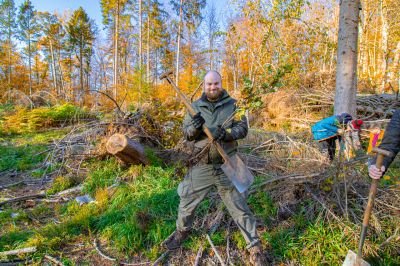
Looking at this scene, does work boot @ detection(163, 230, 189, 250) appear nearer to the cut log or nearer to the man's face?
the man's face

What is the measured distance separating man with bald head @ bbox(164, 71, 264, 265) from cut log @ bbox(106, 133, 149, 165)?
1.88 metres

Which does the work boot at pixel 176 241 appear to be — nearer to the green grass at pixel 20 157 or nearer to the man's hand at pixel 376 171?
the man's hand at pixel 376 171

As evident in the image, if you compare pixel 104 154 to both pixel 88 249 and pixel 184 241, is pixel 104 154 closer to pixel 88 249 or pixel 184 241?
pixel 88 249

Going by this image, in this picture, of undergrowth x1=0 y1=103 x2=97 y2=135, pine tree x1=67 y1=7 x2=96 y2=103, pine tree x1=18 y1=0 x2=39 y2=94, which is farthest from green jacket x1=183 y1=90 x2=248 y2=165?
pine tree x1=18 y1=0 x2=39 y2=94

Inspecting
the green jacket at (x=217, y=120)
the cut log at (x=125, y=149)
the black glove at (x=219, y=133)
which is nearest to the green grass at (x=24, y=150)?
the cut log at (x=125, y=149)

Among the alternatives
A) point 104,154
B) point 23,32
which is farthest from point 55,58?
point 104,154

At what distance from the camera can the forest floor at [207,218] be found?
103 inches

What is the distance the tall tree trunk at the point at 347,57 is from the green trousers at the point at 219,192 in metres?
3.28

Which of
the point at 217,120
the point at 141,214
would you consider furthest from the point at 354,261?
the point at 141,214

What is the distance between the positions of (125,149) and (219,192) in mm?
2208

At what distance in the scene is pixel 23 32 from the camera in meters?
26.1

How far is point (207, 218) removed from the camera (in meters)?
3.10

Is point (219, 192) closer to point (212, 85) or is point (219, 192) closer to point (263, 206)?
point (263, 206)

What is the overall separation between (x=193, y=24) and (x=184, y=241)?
20292 mm
